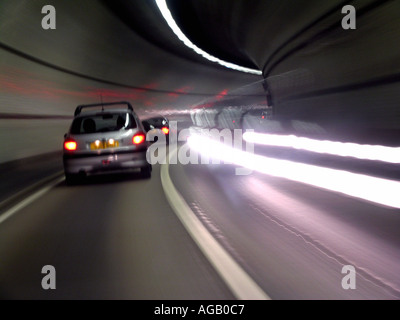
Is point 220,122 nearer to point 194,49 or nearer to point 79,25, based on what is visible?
point 194,49

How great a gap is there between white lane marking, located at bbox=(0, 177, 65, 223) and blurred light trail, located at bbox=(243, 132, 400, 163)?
626 cm

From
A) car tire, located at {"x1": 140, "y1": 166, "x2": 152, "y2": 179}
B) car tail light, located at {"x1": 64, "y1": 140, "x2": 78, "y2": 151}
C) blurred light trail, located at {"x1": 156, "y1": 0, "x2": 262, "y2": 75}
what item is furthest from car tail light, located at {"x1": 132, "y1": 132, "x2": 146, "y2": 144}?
blurred light trail, located at {"x1": 156, "y1": 0, "x2": 262, "y2": 75}

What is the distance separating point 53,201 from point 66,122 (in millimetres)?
15795

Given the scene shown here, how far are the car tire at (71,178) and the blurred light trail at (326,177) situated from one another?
4.44 m

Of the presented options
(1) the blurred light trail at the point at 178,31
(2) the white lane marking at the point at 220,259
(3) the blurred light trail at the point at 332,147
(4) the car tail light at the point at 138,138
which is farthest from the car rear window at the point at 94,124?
(1) the blurred light trail at the point at 178,31

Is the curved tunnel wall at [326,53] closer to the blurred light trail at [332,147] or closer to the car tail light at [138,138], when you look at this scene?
the blurred light trail at [332,147]

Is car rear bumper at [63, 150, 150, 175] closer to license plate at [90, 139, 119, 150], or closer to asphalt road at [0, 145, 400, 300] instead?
license plate at [90, 139, 119, 150]

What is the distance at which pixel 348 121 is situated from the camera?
20406mm

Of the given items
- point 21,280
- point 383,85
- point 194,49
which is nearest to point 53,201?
point 21,280

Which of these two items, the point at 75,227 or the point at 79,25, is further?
the point at 79,25

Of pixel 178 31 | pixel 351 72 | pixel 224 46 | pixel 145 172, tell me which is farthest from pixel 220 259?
pixel 224 46

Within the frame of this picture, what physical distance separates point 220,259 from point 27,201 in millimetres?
6045

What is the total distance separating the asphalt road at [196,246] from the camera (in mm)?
5121

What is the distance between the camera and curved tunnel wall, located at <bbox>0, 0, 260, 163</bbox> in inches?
696
